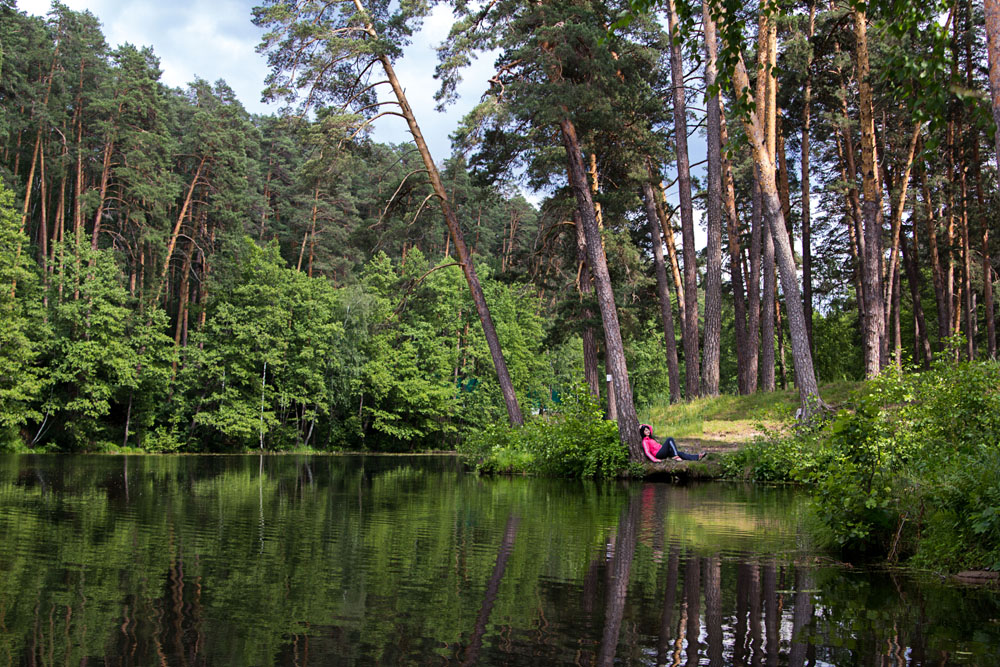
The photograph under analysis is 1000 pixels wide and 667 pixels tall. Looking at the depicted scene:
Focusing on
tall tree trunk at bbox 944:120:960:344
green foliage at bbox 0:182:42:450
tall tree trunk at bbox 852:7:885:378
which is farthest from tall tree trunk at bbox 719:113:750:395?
green foliage at bbox 0:182:42:450

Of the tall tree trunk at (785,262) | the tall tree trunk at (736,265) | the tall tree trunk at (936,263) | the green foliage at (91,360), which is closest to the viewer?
the tall tree trunk at (785,262)

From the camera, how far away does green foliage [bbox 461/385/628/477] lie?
18.5 metres

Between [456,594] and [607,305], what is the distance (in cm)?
1416

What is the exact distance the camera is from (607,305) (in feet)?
62.9

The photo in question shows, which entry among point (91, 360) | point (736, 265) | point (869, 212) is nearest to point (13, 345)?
point (91, 360)

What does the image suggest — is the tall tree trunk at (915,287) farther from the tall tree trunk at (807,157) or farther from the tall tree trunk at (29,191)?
the tall tree trunk at (29,191)

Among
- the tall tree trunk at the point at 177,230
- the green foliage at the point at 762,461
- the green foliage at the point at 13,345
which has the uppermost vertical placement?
the tall tree trunk at the point at 177,230

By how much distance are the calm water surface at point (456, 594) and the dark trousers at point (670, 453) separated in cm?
727

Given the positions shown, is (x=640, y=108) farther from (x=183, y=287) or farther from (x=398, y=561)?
(x=183, y=287)

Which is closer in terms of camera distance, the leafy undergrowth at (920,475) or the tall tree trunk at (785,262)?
the leafy undergrowth at (920,475)

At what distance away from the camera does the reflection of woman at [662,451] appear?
18000 mm

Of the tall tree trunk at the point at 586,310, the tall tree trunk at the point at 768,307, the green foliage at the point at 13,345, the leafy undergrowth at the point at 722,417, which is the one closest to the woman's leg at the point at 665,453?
the leafy undergrowth at the point at 722,417

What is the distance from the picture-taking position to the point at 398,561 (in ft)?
22.5

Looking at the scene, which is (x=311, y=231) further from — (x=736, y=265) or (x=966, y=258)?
(x=966, y=258)
